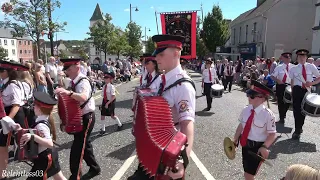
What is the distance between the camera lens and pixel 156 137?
1.80 meters

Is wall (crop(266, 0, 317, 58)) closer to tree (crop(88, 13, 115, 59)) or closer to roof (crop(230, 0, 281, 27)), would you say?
roof (crop(230, 0, 281, 27))

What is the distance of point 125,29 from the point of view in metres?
53.1

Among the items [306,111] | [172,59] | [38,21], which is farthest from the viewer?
[38,21]

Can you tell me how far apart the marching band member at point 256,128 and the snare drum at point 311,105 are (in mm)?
3002

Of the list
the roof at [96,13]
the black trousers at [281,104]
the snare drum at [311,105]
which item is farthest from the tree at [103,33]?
the roof at [96,13]

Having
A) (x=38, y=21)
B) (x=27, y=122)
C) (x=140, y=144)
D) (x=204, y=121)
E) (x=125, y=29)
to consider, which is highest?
(x=125, y=29)

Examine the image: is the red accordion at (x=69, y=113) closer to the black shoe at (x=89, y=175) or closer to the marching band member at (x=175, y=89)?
the black shoe at (x=89, y=175)

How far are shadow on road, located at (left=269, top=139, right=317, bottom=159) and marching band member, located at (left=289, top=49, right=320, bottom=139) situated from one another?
0.34m

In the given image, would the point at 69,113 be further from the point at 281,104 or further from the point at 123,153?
the point at 281,104

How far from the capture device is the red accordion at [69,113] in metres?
3.68

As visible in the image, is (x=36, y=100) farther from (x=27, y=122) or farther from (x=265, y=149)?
(x=265, y=149)

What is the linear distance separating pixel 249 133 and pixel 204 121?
4663mm

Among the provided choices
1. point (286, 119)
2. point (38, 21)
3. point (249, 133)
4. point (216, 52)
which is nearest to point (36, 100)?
point (249, 133)

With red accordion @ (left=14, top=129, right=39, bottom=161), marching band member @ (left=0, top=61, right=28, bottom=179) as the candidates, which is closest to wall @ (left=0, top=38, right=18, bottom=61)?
marching band member @ (left=0, top=61, right=28, bottom=179)
